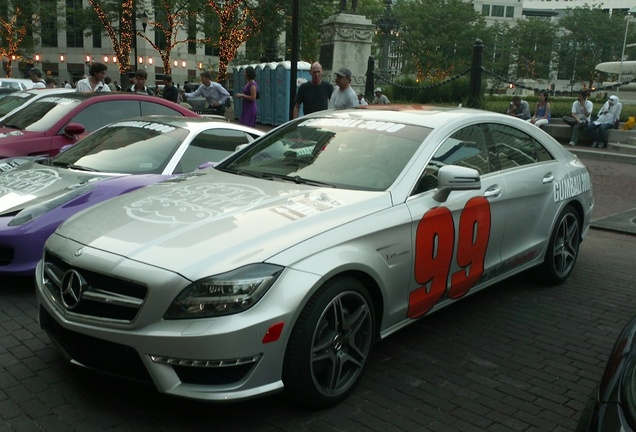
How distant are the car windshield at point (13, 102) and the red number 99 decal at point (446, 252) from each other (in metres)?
8.30

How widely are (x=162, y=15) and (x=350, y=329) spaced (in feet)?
133

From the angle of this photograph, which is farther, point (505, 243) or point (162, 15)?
point (162, 15)

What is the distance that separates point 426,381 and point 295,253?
1315mm

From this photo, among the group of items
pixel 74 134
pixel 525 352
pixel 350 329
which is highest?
pixel 74 134

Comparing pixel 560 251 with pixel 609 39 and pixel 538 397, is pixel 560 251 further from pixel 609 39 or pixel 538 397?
pixel 609 39

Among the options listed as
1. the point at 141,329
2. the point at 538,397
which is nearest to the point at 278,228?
the point at 141,329

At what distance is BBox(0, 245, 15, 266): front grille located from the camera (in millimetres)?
5070

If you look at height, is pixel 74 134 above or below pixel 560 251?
above

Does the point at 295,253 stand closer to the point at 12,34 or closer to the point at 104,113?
the point at 104,113

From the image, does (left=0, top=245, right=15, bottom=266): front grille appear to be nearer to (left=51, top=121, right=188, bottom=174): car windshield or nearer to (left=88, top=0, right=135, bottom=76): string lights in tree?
(left=51, top=121, right=188, bottom=174): car windshield

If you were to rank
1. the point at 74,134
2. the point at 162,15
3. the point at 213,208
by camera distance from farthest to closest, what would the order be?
1. the point at 162,15
2. the point at 74,134
3. the point at 213,208

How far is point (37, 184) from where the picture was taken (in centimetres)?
568

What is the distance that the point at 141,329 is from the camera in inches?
123

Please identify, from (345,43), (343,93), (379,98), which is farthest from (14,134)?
(345,43)
